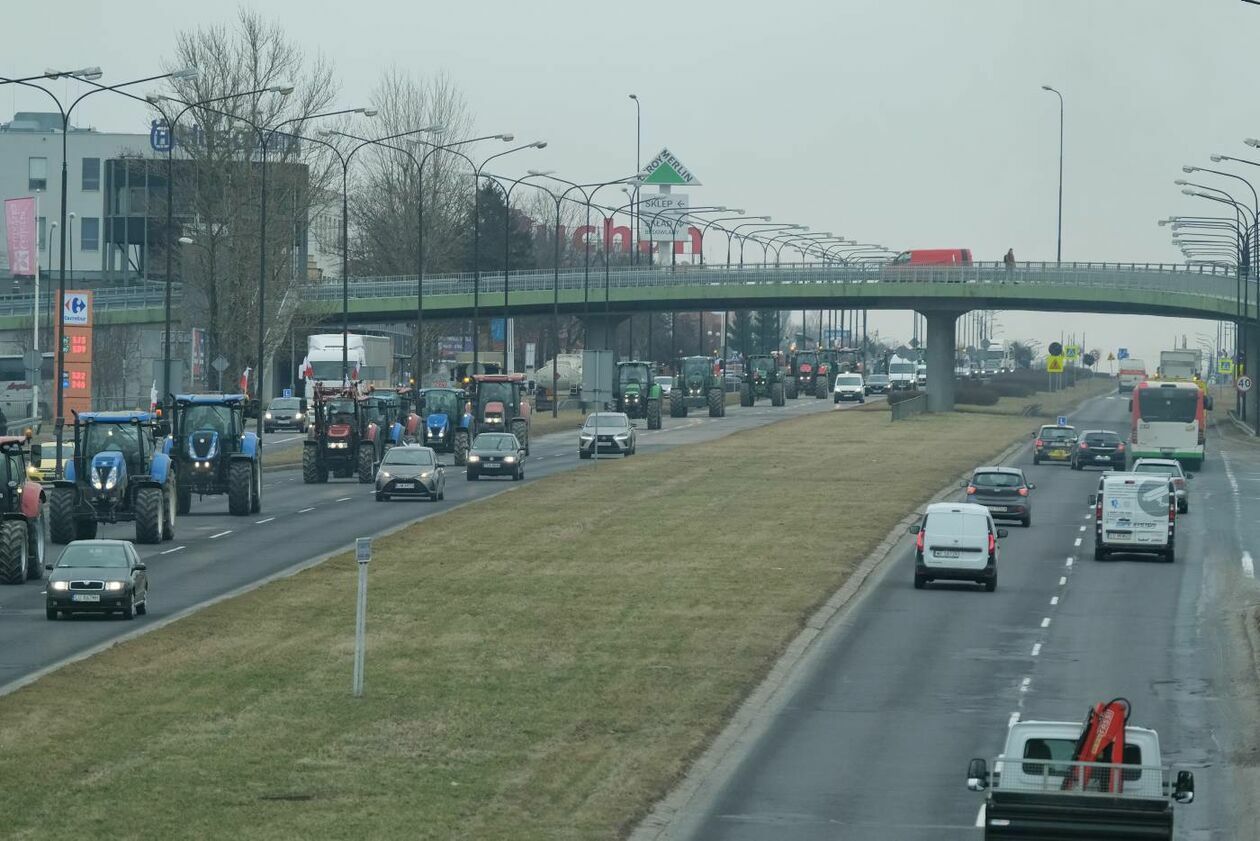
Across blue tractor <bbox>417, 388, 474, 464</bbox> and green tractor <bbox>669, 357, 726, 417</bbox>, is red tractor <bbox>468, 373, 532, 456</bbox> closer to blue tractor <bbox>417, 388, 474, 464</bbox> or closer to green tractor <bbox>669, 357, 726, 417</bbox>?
blue tractor <bbox>417, 388, 474, 464</bbox>

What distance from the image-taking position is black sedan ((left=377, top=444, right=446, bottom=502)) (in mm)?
60875

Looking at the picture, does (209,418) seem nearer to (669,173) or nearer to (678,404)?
(678,404)

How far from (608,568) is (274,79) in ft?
198

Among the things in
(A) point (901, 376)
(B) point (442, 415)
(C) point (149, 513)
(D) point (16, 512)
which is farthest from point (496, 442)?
(A) point (901, 376)

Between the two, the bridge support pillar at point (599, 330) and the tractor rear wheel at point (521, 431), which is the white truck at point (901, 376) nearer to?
the bridge support pillar at point (599, 330)

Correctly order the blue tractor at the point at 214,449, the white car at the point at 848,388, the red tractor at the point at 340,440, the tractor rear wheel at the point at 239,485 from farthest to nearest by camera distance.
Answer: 1. the white car at the point at 848,388
2. the red tractor at the point at 340,440
3. the tractor rear wheel at the point at 239,485
4. the blue tractor at the point at 214,449

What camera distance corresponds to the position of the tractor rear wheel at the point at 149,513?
46719 mm

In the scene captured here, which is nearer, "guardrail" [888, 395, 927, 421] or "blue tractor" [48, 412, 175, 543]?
"blue tractor" [48, 412, 175, 543]

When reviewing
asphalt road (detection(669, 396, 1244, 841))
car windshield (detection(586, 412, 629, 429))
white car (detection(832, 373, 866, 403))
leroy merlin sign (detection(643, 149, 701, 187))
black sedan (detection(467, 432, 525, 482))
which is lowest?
asphalt road (detection(669, 396, 1244, 841))

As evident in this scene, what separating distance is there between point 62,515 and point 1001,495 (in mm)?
24752

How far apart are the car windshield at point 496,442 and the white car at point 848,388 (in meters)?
60.5

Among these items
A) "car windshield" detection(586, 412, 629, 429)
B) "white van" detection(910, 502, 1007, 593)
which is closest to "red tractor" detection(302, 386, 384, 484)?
"car windshield" detection(586, 412, 629, 429)

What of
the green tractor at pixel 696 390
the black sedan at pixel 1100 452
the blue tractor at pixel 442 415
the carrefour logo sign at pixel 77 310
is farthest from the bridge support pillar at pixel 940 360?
the carrefour logo sign at pixel 77 310

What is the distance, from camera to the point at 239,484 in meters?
54.6
